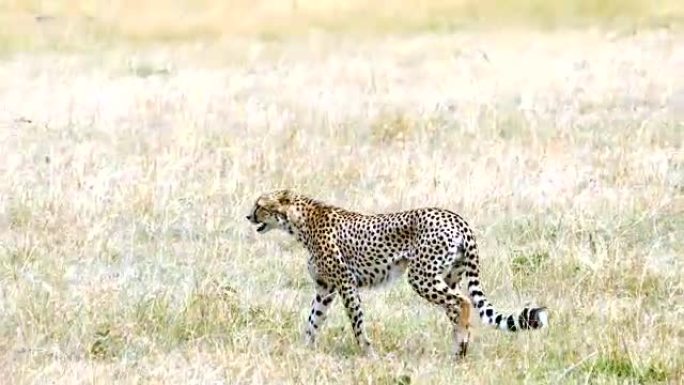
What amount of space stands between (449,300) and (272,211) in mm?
1193

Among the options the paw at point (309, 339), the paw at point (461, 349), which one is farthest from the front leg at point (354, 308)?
the paw at point (461, 349)

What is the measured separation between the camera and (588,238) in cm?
879

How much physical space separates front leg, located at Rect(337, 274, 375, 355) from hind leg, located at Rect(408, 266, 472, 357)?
27 centimetres

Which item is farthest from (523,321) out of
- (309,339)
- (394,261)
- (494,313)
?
(309,339)

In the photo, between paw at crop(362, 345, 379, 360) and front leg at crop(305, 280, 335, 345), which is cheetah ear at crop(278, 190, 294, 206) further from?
paw at crop(362, 345, 379, 360)

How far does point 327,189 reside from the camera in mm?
10406

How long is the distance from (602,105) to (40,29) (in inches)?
390

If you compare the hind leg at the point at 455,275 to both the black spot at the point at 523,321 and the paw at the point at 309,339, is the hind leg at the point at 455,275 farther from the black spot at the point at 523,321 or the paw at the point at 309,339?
the paw at the point at 309,339

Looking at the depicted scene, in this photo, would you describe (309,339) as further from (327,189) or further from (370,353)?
(327,189)

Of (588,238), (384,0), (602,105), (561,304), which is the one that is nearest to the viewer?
(561,304)

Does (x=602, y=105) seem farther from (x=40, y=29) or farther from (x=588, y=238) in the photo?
(x=40, y=29)

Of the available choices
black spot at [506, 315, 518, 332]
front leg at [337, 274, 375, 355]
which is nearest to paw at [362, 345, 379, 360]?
front leg at [337, 274, 375, 355]

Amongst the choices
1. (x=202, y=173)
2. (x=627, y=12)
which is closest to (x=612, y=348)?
(x=202, y=173)

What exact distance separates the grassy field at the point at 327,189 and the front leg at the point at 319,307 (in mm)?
90
